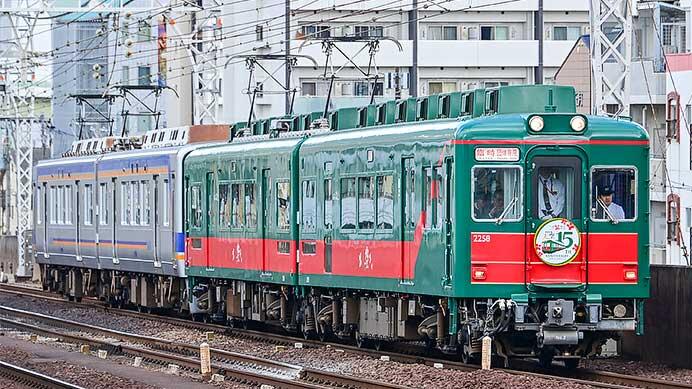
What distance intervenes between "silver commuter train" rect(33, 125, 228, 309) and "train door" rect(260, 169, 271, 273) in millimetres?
3870

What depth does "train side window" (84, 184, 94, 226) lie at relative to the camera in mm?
34406

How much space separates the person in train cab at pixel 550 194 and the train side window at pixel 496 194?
253mm

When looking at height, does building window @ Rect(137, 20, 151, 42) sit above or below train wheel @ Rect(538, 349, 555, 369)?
above

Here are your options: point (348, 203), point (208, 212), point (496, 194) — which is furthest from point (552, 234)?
point (208, 212)

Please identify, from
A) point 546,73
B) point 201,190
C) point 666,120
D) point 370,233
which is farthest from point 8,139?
point 370,233

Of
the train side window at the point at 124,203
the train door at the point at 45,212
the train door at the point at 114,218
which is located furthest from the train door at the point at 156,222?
the train door at the point at 45,212

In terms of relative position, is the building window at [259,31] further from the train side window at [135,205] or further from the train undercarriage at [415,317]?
the train undercarriage at [415,317]

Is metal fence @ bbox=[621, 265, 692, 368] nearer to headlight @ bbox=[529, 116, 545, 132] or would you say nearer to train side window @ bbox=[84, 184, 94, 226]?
headlight @ bbox=[529, 116, 545, 132]

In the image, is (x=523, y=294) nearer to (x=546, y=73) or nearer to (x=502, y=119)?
(x=502, y=119)

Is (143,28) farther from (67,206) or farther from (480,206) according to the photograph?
(480,206)

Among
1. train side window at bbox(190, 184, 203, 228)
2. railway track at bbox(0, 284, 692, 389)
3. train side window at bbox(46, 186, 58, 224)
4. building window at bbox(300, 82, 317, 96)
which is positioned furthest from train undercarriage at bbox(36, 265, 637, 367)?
building window at bbox(300, 82, 317, 96)

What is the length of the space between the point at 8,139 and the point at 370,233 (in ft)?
169

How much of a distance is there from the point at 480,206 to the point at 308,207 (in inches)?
225

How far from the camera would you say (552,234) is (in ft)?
59.1
